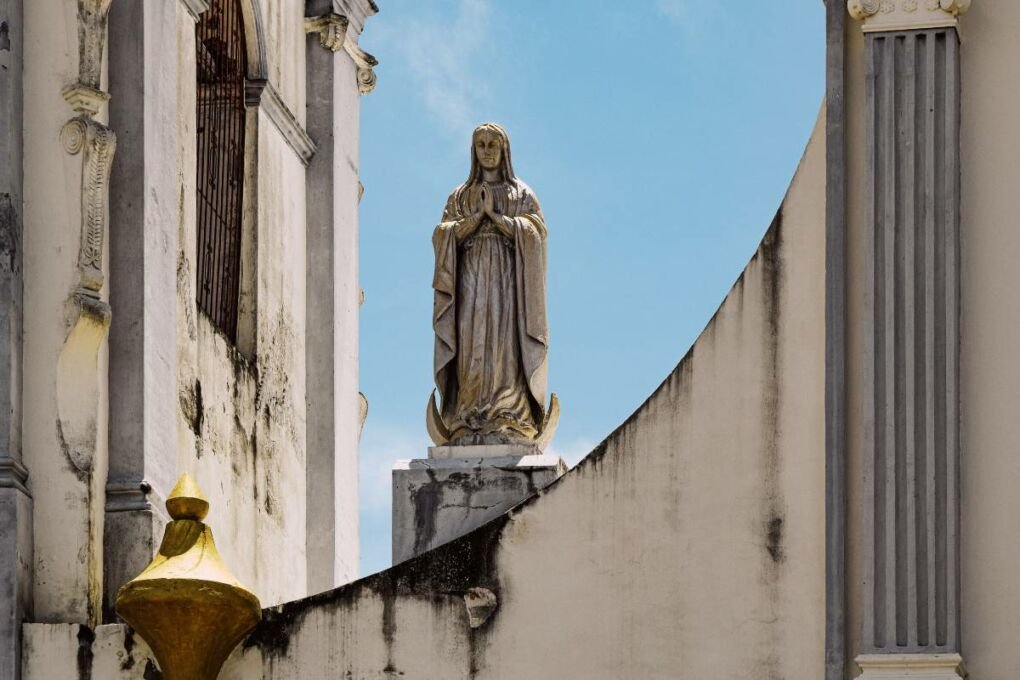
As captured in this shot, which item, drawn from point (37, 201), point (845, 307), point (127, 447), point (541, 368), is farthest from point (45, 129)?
point (845, 307)

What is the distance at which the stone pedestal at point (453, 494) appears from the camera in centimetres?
2141

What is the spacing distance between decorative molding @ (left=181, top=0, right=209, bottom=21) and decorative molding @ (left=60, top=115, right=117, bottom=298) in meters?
2.75

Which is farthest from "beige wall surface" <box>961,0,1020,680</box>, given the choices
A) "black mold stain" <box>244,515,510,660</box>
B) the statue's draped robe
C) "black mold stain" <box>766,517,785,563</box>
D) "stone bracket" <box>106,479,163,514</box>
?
"stone bracket" <box>106,479,163,514</box>

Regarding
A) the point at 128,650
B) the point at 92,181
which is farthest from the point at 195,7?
the point at 128,650

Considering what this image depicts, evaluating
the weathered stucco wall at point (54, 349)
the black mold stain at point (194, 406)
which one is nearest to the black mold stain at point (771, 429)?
the weathered stucco wall at point (54, 349)

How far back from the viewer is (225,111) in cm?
2545

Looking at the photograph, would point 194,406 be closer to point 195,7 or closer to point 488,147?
point 488,147

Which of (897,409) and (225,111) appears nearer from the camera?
(897,409)

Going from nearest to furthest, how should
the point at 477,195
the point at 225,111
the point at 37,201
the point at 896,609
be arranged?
1. the point at 896,609
2. the point at 37,201
3. the point at 477,195
4. the point at 225,111

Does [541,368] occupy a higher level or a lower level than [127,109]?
lower

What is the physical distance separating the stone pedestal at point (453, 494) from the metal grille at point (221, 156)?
3388 mm

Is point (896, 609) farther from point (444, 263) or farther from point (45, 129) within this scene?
point (45, 129)

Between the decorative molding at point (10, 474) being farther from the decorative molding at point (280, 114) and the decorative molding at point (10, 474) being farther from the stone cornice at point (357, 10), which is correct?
the stone cornice at point (357, 10)

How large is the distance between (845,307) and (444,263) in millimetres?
3463
